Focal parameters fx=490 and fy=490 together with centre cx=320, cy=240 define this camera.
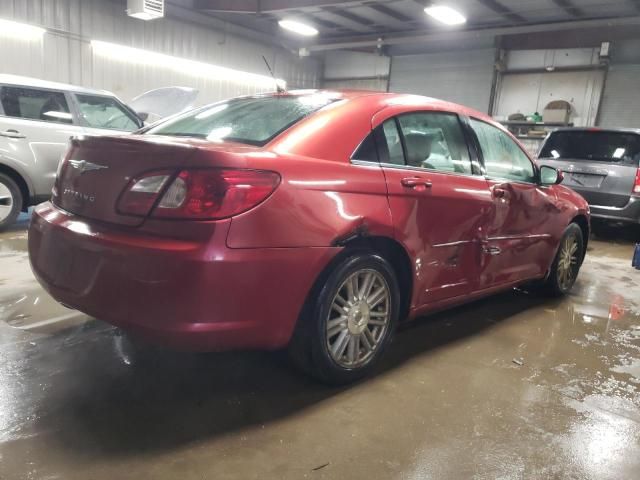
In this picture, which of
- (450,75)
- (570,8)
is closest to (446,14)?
(570,8)

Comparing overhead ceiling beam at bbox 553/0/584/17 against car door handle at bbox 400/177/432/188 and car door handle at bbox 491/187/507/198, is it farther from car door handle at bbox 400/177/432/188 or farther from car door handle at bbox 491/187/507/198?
car door handle at bbox 400/177/432/188

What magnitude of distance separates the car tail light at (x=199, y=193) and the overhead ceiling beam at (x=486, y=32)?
10.6 meters

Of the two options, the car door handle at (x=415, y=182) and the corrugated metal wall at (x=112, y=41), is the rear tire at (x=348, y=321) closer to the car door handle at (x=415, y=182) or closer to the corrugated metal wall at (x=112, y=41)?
the car door handle at (x=415, y=182)

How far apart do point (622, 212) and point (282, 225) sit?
5848mm

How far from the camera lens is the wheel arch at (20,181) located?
5027mm

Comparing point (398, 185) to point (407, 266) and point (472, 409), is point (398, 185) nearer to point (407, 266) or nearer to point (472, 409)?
point (407, 266)

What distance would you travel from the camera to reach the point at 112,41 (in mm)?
9898

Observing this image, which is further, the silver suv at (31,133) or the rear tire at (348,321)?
the silver suv at (31,133)

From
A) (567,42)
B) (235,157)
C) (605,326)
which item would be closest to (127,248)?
(235,157)

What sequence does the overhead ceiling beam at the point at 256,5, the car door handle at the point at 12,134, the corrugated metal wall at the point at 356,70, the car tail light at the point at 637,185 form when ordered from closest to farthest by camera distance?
1. the car door handle at the point at 12,134
2. the car tail light at the point at 637,185
3. the overhead ceiling beam at the point at 256,5
4. the corrugated metal wall at the point at 356,70

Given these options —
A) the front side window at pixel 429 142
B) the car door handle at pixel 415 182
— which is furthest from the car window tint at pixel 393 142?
the car door handle at pixel 415 182

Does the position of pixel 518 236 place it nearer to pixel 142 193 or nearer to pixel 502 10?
pixel 142 193

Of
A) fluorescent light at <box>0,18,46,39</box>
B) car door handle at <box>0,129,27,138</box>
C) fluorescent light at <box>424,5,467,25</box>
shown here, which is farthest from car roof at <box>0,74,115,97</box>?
fluorescent light at <box>424,5,467,25</box>

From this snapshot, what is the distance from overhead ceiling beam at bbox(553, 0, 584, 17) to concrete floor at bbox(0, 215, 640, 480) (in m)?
8.75
